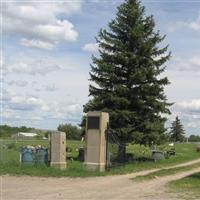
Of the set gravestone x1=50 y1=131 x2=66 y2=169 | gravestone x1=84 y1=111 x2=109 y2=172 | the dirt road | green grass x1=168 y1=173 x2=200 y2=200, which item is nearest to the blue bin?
gravestone x1=50 y1=131 x2=66 y2=169

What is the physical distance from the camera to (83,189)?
17266 mm

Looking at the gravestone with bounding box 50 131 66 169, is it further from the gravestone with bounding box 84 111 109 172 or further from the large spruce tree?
the large spruce tree

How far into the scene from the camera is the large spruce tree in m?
32.8

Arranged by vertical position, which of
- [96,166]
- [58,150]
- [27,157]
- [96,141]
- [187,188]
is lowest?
[187,188]

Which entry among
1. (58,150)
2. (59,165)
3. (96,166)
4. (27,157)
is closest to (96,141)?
(96,166)

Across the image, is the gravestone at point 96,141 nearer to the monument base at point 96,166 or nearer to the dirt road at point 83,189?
the monument base at point 96,166

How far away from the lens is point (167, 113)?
34.4m

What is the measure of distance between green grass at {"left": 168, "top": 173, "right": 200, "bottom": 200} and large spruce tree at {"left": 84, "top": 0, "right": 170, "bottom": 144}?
11.6 metres

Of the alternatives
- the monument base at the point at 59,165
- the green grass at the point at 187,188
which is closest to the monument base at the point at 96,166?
the monument base at the point at 59,165

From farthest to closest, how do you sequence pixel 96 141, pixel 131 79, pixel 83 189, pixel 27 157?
pixel 131 79 → pixel 27 157 → pixel 96 141 → pixel 83 189

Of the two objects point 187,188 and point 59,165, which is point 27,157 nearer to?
point 59,165

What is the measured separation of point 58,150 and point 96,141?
1879 mm

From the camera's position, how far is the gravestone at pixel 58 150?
969 inches

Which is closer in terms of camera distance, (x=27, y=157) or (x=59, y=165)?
(x=59, y=165)
